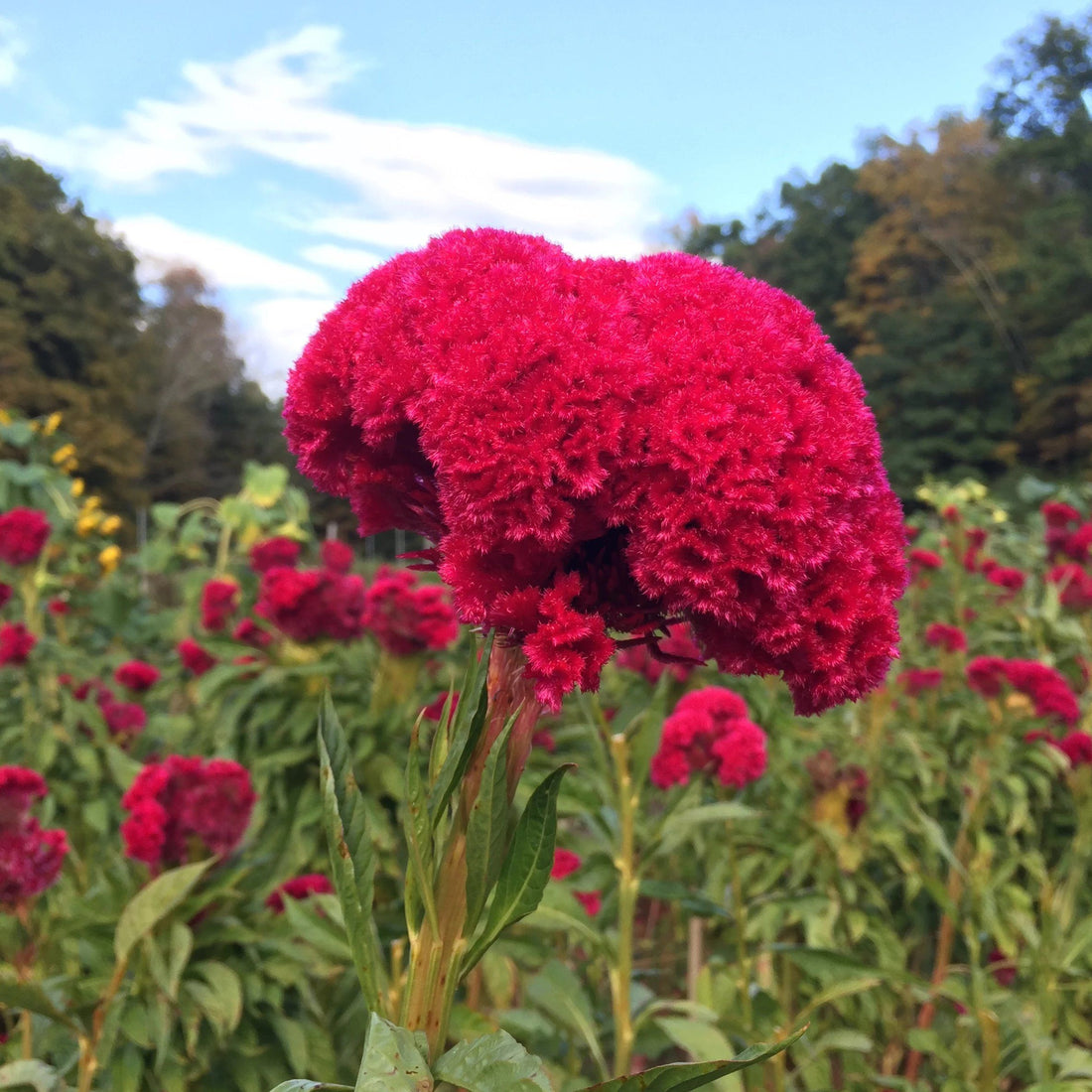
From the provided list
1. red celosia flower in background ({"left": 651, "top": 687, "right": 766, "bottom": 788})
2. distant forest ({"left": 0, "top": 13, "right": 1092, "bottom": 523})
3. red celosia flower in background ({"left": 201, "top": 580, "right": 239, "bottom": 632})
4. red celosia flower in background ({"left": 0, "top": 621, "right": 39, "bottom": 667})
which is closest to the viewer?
red celosia flower in background ({"left": 651, "top": 687, "right": 766, "bottom": 788})

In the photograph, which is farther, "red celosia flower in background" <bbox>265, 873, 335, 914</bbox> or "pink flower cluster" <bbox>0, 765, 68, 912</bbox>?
"red celosia flower in background" <bbox>265, 873, 335, 914</bbox>

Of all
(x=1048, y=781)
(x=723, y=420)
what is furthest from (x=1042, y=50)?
(x=723, y=420)

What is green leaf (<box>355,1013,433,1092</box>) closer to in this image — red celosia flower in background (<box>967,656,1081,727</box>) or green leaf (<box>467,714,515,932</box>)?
green leaf (<box>467,714,515,932</box>)

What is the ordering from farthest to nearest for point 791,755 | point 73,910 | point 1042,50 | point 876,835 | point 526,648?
1. point 1042,50
2. point 791,755
3. point 876,835
4. point 73,910
5. point 526,648

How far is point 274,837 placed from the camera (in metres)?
2.41

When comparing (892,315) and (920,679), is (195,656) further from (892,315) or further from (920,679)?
(892,315)

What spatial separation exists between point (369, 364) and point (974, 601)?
484 centimetres

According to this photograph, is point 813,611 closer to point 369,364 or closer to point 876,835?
point 369,364

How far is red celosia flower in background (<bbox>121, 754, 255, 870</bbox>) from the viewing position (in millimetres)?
1648

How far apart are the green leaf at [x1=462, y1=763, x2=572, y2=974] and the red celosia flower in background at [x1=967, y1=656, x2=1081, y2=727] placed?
2323 millimetres

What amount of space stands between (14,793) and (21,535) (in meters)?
2.23

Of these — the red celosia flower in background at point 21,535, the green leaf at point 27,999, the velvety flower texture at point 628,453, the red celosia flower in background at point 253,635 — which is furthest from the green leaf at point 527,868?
the red celosia flower in background at point 21,535

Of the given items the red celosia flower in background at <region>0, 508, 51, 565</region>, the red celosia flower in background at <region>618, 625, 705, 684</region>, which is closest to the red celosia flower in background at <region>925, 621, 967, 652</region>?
the red celosia flower in background at <region>618, 625, 705, 684</region>

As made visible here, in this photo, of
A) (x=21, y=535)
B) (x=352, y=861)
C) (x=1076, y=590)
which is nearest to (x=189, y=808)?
(x=352, y=861)
